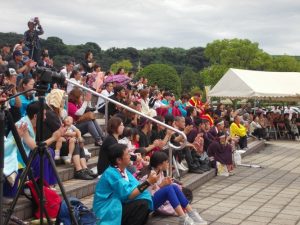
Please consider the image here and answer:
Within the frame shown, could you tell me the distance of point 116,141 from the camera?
612cm

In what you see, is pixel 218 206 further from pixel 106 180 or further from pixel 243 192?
pixel 106 180

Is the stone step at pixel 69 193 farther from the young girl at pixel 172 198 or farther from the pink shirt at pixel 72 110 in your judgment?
the pink shirt at pixel 72 110

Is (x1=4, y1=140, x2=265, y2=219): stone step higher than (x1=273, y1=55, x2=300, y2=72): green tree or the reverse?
the reverse

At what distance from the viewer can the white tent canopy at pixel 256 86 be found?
19062 millimetres

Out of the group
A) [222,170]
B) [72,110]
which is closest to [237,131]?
[222,170]

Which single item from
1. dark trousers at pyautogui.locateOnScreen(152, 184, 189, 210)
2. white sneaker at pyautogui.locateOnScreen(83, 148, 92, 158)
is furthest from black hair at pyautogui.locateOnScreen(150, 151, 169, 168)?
white sneaker at pyautogui.locateOnScreen(83, 148, 92, 158)

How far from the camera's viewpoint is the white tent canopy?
19.1 meters

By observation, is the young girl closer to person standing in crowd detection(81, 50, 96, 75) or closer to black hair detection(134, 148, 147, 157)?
black hair detection(134, 148, 147, 157)

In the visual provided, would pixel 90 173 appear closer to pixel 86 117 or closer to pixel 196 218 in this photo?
pixel 86 117

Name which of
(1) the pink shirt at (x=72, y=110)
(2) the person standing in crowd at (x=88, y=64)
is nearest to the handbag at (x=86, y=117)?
(1) the pink shirt at (x=72, y=110)

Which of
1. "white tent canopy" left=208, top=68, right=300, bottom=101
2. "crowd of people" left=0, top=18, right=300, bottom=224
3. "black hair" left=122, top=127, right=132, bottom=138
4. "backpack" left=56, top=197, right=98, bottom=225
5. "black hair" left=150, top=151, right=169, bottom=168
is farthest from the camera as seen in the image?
"white tent canopy" left=208, top=68, right=300, bottom=101

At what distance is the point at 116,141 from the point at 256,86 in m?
14.2

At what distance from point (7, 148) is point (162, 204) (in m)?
2.23

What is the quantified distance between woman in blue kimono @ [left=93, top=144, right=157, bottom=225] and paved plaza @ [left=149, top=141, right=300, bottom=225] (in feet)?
2.32
